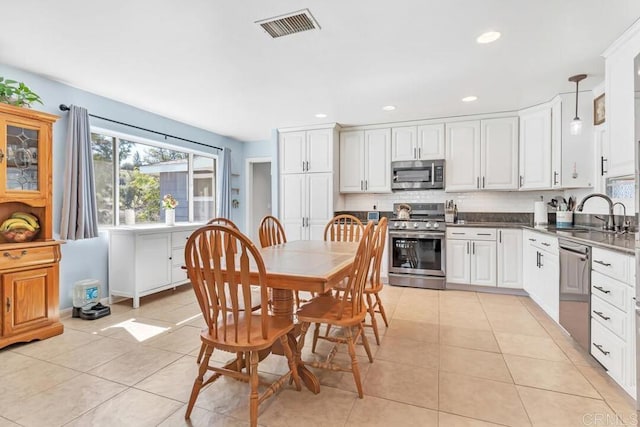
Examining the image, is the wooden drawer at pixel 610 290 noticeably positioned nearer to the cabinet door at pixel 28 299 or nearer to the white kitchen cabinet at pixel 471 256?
the white kitchen cabinet at pixel 471 256

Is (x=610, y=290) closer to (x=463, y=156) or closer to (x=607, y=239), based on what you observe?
(x=607, y=239)

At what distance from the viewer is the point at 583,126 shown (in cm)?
345

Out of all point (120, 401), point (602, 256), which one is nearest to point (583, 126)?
point (602, 256)

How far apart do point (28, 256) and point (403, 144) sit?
4.49 m

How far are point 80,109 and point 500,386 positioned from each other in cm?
447

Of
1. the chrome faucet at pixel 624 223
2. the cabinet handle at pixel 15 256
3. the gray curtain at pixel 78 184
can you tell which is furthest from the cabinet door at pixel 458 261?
the cabinet handle at pixel 15 256

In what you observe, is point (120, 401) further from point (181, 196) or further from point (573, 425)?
point (181, 196)

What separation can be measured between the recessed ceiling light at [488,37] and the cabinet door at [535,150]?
1.99 metres

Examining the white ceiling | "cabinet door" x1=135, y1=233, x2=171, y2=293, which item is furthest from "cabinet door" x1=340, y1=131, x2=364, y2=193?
"cabinet door" x1=135, y1=233, x2=171, y2=293

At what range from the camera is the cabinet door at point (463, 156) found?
441 cm

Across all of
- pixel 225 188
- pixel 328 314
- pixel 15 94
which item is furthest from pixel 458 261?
pixel 15 94

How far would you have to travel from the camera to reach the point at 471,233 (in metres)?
4.17

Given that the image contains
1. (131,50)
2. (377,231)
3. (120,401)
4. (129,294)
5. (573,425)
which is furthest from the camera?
(129,294)

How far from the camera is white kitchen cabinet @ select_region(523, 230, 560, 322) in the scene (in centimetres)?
292
